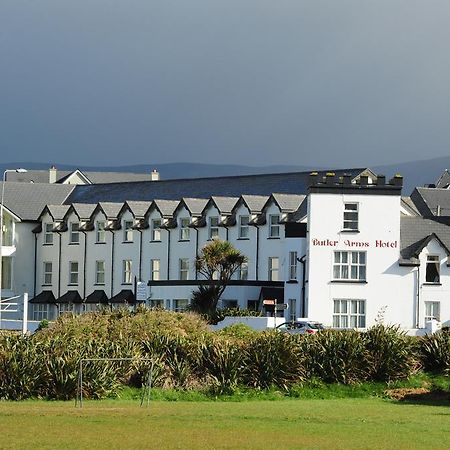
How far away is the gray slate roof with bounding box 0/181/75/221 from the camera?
115m

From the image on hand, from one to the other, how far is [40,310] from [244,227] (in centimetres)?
2101

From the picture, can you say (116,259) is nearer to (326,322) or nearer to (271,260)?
(271,260)

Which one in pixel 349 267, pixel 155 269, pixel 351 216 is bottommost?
pixel 349 267

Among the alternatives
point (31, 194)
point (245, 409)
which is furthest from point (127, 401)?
point (31, 194)

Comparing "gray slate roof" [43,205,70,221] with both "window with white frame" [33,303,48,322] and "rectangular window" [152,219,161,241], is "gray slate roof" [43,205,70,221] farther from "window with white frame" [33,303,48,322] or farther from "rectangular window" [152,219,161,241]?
"rectangular window" [152,219,161,241]

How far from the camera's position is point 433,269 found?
86.6 metres

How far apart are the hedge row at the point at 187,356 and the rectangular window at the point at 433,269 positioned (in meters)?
33.0

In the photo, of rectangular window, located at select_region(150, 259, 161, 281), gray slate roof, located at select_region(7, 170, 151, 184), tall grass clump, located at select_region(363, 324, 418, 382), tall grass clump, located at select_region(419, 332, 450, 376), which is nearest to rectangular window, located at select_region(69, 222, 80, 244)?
rectangular window, located at select_region(150, 259, 161, 281)

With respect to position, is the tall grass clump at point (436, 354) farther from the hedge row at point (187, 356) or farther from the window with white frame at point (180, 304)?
the window with white frame at point (180, 304)

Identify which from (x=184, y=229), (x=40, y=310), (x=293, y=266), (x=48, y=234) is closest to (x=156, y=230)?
(x=184, y=229)

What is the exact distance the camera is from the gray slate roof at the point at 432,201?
13400cm

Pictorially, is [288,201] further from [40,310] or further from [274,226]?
[40,310]

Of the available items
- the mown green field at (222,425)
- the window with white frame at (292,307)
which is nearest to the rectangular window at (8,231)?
the window with white frame at (292,307)

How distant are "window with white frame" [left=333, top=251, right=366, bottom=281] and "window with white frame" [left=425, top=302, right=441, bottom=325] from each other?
4165mm
